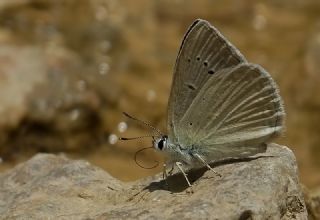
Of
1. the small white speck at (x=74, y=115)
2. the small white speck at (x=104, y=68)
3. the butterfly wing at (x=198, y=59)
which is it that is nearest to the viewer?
the butterfly wing at (x=198, y=59)

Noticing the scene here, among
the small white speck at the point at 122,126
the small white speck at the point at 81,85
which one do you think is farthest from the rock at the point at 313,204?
the small white speck at the point at 81,85

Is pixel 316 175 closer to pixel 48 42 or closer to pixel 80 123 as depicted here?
pixel 80 123

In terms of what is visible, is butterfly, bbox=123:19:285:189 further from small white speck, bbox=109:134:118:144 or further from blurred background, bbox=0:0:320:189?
small white speck, bbox=109:134:118:144

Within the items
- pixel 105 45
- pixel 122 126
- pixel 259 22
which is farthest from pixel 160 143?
pixel 259 22

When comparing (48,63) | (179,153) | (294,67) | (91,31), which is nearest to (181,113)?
(179,153)

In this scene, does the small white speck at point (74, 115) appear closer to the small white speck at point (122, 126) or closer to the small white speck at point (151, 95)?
the small white speck at point (122, 126)

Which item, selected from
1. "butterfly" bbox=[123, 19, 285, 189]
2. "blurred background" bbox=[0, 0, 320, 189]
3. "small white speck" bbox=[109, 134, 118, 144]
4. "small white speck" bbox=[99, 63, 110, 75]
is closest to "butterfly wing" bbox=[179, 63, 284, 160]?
"butterfly" bbox=[123, 19, 285, 189]
